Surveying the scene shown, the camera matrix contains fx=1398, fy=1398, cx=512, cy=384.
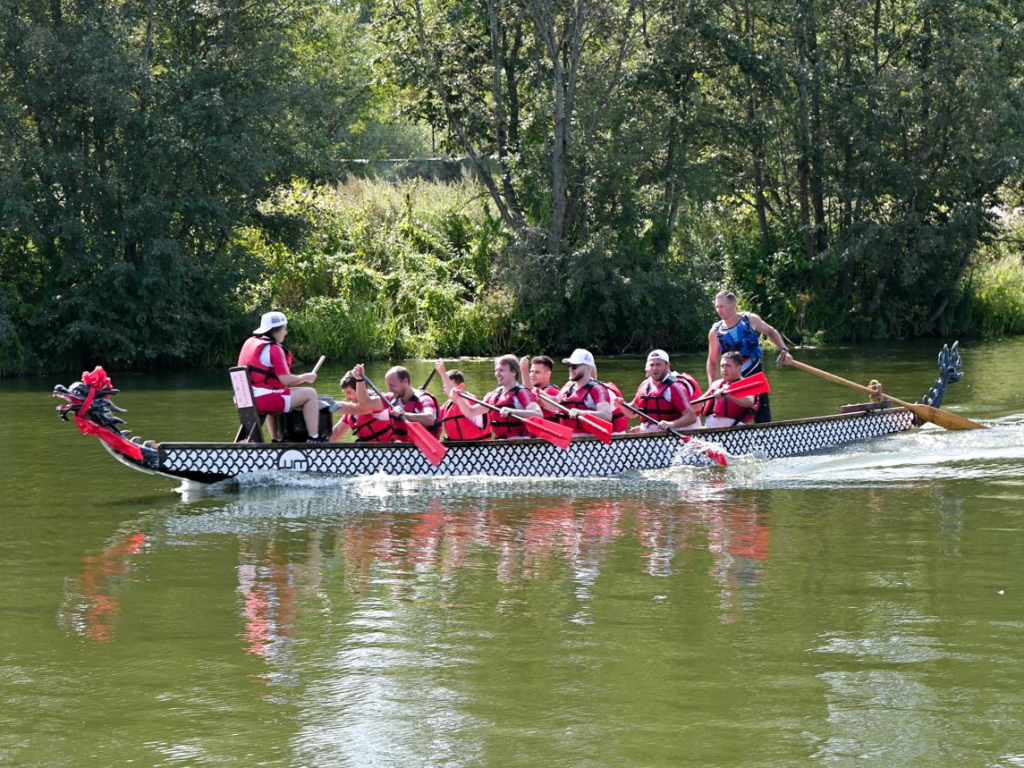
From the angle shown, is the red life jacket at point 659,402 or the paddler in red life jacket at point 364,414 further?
the red life jacket at point 659,402

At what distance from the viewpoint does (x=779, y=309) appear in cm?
3084

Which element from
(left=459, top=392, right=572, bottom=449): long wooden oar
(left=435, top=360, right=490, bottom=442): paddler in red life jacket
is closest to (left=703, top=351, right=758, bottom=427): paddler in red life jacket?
(left=459, top=392, right=572, bottom=449): long wooden oar

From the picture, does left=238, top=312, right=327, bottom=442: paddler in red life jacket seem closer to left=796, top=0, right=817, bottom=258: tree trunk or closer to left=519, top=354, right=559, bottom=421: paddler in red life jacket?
left=519, top=354, right=559, bottom=421: paddler in red life jacket

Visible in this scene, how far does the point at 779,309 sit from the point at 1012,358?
6.25 meters

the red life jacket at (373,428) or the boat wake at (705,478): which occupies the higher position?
the red life jacket at (373,428)

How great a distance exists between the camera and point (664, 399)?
544 inches

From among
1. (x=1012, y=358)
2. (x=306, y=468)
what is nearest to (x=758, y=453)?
(x=306, y=468)

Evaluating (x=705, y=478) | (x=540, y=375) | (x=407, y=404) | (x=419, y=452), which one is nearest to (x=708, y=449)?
(x=705, y=478)

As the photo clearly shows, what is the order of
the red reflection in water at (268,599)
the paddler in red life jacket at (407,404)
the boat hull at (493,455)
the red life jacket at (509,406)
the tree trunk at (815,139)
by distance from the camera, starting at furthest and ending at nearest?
1. the tree trunk at (815,139)
2. the red life jacket at (509,406)
3. the paddler in red life jacket at (407,404)
4. the boat hull at (493,455)
5. the red reflection in water at (268,599)

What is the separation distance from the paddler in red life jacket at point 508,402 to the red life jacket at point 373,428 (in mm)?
721

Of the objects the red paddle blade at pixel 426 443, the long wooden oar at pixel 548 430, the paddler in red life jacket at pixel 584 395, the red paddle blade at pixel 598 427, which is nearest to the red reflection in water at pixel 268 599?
the red paddle blade at pixel 426 443

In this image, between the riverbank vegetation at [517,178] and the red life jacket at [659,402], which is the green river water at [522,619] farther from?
the riverbank vegetation at [517,178]

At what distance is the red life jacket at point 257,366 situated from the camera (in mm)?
12391

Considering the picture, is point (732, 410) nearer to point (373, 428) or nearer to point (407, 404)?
point (407, 404)
